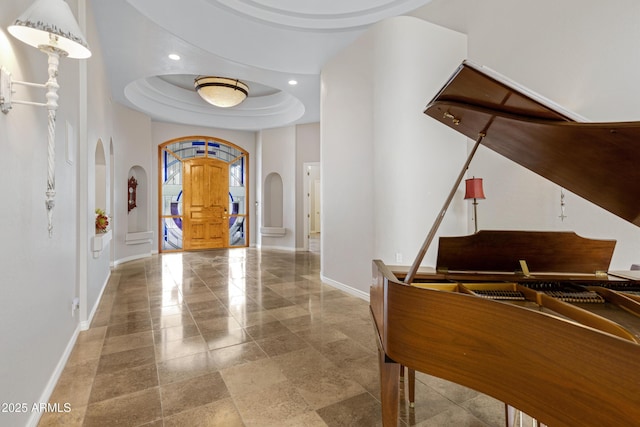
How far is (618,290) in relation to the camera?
1.70 metres

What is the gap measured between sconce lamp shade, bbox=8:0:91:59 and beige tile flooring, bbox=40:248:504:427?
81.3 inches

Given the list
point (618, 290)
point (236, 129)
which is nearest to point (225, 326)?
point (618, 290)

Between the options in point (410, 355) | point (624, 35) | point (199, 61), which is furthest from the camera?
point (199, 61)

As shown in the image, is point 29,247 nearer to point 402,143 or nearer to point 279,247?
point 402,143

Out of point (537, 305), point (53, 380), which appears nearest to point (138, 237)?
point (53, 380)

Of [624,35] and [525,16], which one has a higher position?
[525,16]

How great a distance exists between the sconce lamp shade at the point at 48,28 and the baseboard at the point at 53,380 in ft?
6.47

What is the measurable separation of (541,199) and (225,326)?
3583mm

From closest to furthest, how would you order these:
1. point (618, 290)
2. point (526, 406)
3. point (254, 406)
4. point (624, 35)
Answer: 1. point (526, 406)
2. point (618, 290)
3. point (254, 406)
4. point (624, 35)

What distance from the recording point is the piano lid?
1.10 meters

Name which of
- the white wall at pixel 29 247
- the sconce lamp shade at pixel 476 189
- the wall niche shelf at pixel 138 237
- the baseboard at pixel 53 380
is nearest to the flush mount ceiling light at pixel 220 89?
the wall niche shelf at pixel 138 237

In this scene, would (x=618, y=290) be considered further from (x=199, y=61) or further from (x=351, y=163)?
(x=199, y=61)

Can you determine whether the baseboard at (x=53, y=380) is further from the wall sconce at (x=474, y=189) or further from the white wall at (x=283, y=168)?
the white wall at (x=283, y=168)

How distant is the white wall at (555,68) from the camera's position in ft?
8.36
